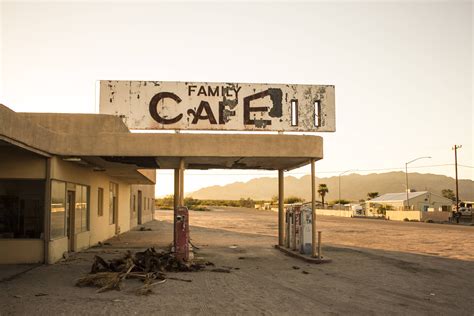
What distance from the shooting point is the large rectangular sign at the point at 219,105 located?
18578mm

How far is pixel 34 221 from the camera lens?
15156 mm

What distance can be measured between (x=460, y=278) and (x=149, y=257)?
9008 mm

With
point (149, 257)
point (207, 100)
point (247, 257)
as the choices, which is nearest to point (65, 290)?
point (149, 257)

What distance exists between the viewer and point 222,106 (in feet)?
61.5

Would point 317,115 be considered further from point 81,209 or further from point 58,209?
point 58,209

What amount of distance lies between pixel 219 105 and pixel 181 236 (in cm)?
607

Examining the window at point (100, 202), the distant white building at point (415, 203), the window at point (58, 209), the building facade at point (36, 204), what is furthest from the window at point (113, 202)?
the distant white building at point (415, 203)

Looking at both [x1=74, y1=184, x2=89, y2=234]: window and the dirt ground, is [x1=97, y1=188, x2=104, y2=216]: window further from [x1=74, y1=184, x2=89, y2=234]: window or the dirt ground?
the dirt ground

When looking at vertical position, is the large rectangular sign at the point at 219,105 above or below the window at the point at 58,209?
above

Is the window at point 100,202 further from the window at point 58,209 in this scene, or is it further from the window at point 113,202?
the window at point 58,209

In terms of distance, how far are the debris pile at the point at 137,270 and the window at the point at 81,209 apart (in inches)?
199

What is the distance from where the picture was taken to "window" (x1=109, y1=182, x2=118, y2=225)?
2605cm

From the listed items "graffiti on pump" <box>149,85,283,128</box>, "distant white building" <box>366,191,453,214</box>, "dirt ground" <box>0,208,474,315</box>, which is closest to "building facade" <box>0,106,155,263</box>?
"dirt ground" <box>0,208,474,315</box>

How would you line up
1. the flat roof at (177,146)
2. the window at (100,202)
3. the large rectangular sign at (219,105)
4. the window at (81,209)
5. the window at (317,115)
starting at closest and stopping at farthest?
the flat roof at (177,146) < the window at (81,209) < the large rectangular sign at (219,105) < the window at (317,115) < the window at (100,202)
